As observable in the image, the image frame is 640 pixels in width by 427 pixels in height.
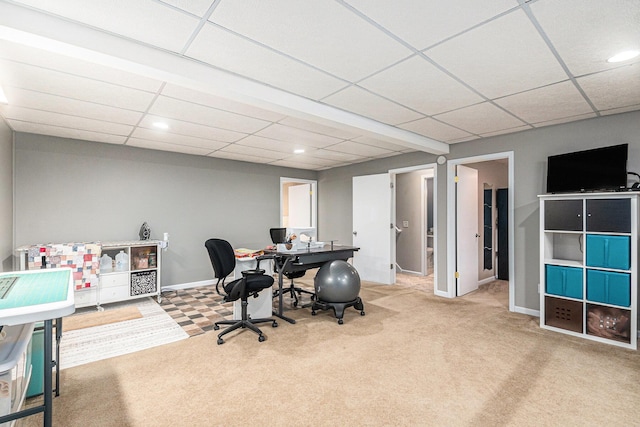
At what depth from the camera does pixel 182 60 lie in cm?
220

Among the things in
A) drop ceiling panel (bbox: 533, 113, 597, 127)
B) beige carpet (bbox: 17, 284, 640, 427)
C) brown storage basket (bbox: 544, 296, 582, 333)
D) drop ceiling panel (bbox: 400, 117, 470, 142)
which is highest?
drop ceiling panel (bbox: 400, 117, 470, 142)

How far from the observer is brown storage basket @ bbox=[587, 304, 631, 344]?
9.60 ft

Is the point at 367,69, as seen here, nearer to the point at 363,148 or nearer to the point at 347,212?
the point at 363,148

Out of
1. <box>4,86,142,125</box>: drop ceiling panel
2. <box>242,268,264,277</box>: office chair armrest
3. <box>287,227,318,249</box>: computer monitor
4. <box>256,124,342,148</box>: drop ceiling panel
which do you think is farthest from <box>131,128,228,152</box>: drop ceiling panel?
<box>242,268,264,277</box>: office chair armrest

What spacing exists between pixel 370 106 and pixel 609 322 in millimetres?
3219

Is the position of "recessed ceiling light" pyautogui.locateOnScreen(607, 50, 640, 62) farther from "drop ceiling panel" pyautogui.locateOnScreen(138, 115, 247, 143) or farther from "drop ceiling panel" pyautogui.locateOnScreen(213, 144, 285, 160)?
"drop ceiling panel" pyautogui.locateOnScreen(213, 144, 285, 160)

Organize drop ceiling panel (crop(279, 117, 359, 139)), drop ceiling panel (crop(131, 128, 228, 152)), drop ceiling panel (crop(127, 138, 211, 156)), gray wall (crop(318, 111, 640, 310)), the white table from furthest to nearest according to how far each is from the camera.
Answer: drop ceiling panel (crop(127, 138, 211, 156)) → drop ceiling panel (crop(131, 128, 228, 152)) → drop ceiling panel (crop(279, 117, 359, 139)) → gray wall (crop(318, 111, 640, 310)) → the white table

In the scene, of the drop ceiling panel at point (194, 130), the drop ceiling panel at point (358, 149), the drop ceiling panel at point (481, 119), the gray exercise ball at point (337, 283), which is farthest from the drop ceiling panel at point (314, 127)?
the gray exercise ball at point (337, 283)

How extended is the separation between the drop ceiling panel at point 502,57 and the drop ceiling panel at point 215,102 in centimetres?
176

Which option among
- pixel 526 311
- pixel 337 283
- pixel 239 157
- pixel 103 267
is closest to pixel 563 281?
pixel 526 311

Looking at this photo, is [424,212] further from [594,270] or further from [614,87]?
[614,87]

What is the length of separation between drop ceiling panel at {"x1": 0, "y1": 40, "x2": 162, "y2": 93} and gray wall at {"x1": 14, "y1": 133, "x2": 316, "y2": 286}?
2.53m

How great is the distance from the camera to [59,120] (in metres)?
3.48

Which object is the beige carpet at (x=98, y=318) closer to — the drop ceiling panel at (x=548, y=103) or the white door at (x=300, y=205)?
the white door at (x=300, y=205)
